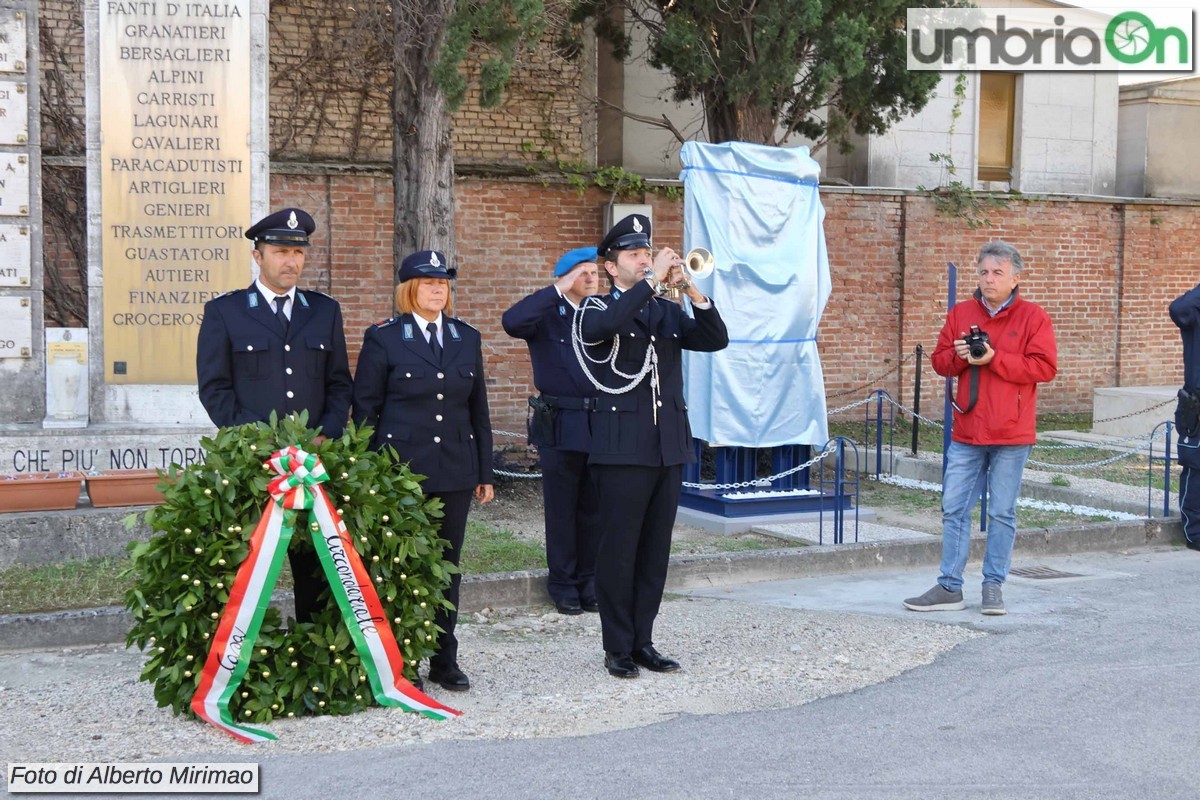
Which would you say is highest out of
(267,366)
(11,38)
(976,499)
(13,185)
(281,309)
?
(11,38)

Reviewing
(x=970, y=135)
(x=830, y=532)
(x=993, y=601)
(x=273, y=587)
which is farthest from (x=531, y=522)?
(x=970, y=135)

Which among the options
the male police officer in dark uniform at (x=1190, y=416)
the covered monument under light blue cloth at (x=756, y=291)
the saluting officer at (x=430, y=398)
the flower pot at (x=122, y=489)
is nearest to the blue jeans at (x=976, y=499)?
the covered monument under light blue cloth at (x=756, y=291)

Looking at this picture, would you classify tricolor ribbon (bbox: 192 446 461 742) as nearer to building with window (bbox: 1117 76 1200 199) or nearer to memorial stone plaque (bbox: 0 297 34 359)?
memorial stone plaque (bbox: 0 297 34 359)

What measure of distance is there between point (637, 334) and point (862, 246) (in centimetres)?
1146

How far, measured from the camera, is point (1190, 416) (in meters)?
9.56

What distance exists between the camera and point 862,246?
16875 millimetres

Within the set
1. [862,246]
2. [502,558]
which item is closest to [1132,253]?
[862,246]

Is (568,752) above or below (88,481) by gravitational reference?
below

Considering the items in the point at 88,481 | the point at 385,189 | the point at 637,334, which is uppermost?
the point at 385,189

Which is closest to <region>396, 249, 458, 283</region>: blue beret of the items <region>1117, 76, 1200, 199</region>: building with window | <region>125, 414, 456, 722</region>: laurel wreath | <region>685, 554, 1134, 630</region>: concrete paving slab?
<region>125, 414, 456, 722</region>: laurel wreath

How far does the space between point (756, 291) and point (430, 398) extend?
4.71 meters

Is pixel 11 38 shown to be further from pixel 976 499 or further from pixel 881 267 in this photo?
pixel 881 267

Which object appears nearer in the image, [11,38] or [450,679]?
[450,679]

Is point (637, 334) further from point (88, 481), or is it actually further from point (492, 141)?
point (492, 141)
